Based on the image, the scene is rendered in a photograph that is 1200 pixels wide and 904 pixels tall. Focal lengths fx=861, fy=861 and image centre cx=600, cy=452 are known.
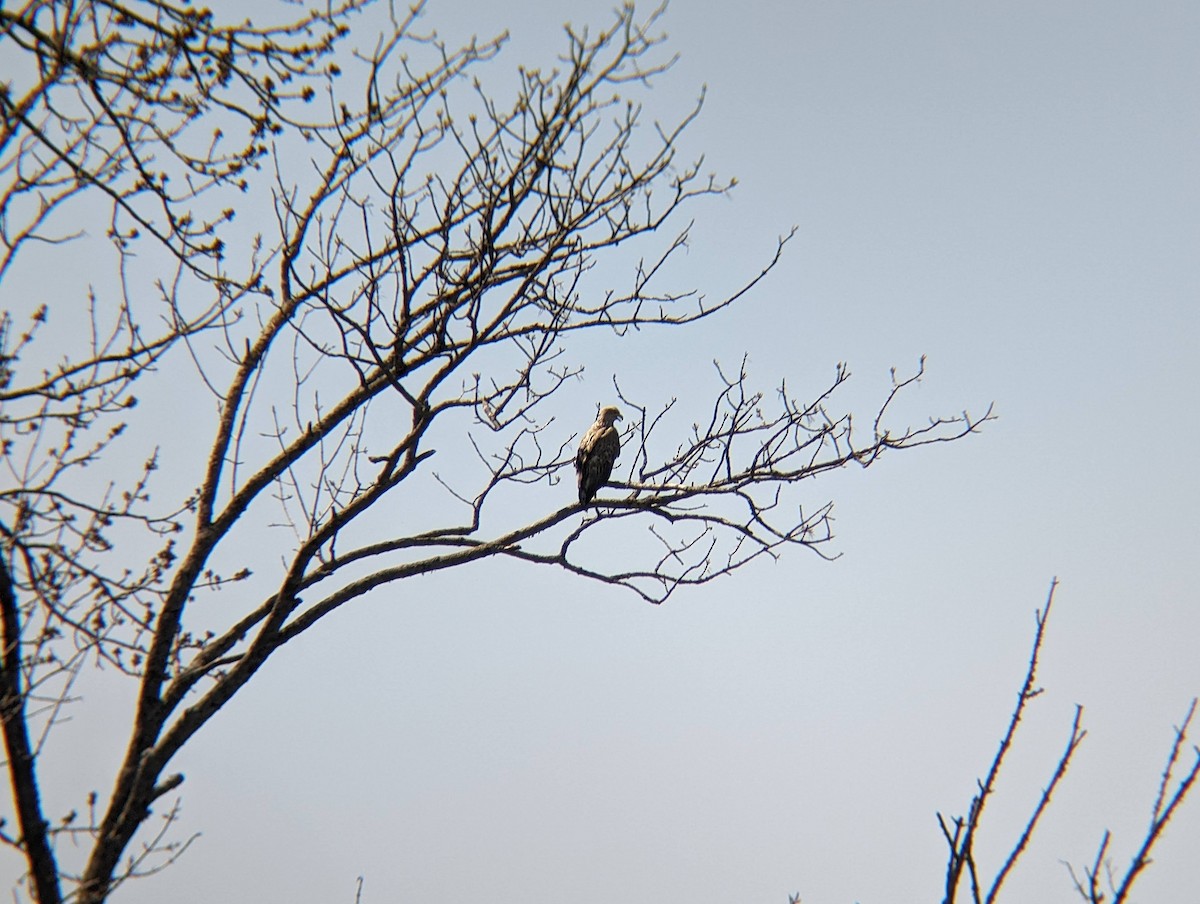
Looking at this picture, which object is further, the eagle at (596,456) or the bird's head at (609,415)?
the bird's head at (609,415)

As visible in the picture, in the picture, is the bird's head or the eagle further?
the bird's head

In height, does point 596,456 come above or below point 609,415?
below

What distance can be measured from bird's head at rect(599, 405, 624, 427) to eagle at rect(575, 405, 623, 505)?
8cm

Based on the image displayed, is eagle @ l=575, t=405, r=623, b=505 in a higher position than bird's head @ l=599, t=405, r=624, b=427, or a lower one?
lower

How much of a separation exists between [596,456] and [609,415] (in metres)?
0.82

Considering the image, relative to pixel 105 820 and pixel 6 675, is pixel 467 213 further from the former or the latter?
pixel 105 820

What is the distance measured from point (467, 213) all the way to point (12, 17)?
288 centimetres

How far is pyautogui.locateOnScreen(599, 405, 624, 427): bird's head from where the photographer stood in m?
7.21

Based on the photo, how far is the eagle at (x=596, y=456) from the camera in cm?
633

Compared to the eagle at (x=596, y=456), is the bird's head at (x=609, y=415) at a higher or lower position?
higher

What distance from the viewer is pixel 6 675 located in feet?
12.5

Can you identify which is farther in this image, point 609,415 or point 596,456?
point 609,415

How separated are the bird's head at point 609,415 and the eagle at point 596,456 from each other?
0.08 m

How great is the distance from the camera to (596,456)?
6.54 meters
